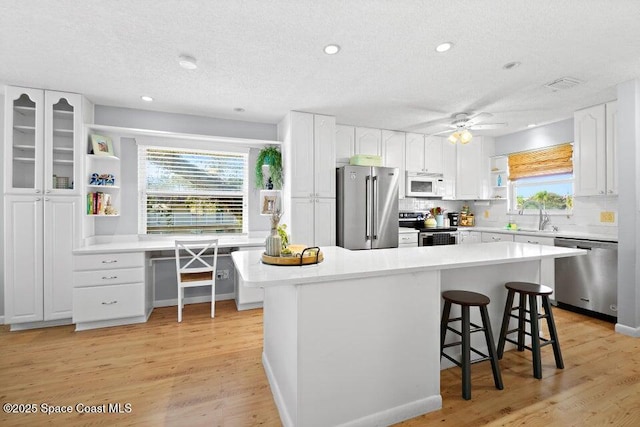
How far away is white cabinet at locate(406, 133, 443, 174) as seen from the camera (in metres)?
4.98

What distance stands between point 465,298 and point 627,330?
90.8 inches

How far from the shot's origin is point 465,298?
2.06m

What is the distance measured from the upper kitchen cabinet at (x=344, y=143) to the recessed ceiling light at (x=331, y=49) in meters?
2.04

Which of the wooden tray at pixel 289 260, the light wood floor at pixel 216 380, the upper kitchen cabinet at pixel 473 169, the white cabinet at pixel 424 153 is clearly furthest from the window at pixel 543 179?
the wooden tray at pixel 289 260

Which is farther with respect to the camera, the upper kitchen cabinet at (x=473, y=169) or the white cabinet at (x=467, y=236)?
the upper kitchen cabinet at (x=473, y=169)

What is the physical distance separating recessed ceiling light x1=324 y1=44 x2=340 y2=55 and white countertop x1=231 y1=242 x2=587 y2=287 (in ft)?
5.29

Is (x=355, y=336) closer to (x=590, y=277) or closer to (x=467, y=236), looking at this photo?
(x=590, y=277)

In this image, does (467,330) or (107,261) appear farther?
(107,261)

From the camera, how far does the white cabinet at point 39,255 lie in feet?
10.1

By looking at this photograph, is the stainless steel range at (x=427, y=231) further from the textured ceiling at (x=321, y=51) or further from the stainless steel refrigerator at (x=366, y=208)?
the textured ceiling at (x=321, y=51)

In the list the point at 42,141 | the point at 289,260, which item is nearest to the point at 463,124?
the point at 289,260

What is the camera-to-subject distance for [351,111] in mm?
3895

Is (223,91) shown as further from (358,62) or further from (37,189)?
(37,189)

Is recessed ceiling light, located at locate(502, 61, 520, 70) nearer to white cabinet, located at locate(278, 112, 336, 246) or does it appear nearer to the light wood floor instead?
white cabinet, located at locate(278, 112, 336, 246)
